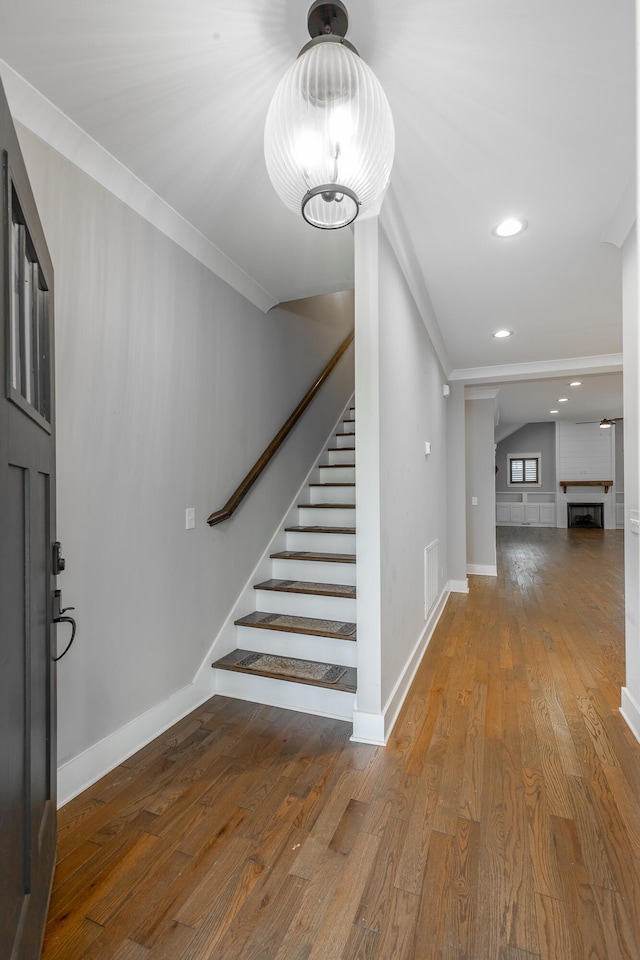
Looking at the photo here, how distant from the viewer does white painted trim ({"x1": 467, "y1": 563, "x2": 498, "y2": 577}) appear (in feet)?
19.1

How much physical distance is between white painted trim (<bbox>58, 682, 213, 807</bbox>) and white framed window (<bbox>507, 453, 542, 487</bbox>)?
11.2m

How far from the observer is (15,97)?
1.47m

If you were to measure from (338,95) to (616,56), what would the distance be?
0.98 m

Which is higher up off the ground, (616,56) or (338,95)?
(616,56)

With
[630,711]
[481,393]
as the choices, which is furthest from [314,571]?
[481,393]

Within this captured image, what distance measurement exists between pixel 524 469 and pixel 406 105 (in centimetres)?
1149

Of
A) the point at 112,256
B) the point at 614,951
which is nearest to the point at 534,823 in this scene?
the point at 614,951

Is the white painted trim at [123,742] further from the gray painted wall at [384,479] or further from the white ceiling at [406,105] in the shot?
the white ceiling at [406,105]

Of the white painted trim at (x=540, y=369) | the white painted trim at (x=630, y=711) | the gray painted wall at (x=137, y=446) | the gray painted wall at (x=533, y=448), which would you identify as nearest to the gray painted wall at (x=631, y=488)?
→ the white painted trim at (x=630, y=711)

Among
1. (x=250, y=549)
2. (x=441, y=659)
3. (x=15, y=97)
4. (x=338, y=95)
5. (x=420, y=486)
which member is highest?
(x=15, y=97)

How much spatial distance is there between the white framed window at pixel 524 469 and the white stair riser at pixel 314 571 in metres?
10.3

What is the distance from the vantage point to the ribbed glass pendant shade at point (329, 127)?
1.07 m

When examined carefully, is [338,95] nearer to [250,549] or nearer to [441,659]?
[250,549]

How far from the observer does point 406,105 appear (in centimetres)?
155
